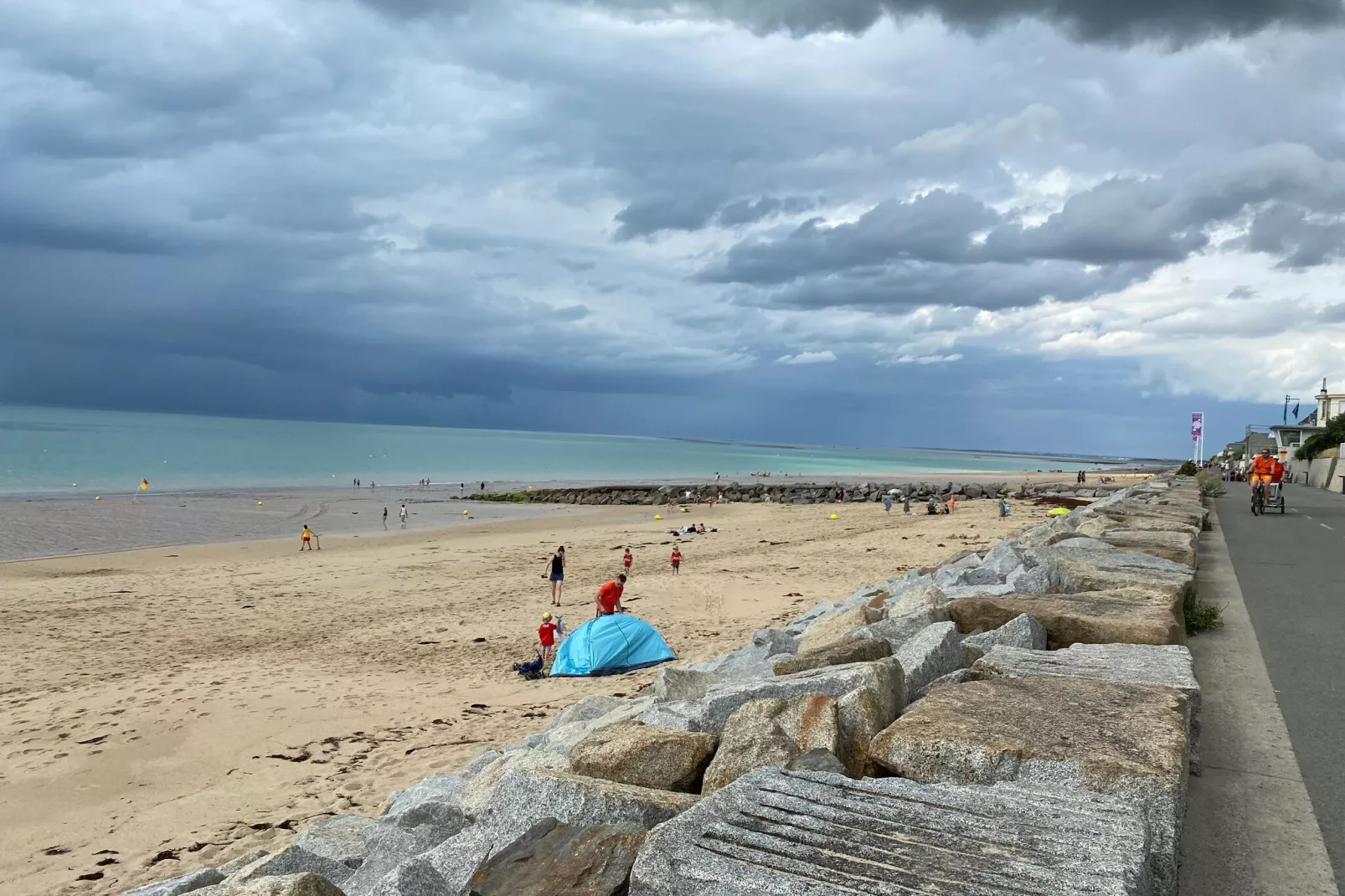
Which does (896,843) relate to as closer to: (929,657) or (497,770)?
(929,657)

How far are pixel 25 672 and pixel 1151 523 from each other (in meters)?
14.7

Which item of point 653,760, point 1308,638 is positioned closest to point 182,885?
point 653,760

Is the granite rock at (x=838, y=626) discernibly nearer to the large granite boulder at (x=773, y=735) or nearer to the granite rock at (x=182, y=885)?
the large granite boulder at (x=773, y=735)

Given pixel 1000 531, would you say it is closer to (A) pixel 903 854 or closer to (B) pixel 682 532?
(B) pixel 682 532

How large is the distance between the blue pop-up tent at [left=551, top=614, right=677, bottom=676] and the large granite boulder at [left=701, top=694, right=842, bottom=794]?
7.32m

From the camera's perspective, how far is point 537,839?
2.79m

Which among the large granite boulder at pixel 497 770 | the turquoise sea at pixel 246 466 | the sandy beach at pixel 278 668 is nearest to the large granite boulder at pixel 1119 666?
the large granite boulder at pixel 497 770

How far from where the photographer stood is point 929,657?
4461 millimetres

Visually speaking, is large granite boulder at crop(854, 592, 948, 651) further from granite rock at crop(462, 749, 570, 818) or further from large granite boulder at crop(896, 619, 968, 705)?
granite rock at crop(462, 749, 570, 818)

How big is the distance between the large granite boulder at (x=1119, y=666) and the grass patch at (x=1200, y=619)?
7.28 ft

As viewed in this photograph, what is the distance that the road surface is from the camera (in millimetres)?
3434

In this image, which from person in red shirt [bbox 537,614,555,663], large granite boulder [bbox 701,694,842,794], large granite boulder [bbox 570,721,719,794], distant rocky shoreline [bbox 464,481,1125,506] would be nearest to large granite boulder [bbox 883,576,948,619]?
large granite boulder [bbox 701,694,842,794]

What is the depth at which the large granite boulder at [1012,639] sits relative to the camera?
4.51m

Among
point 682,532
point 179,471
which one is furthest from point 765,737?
point 179,471
